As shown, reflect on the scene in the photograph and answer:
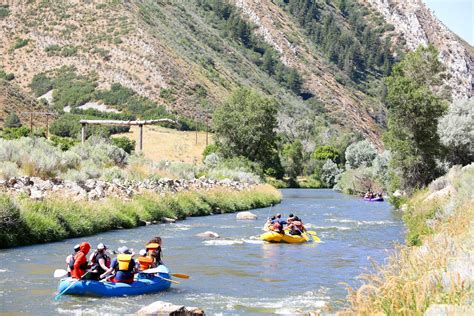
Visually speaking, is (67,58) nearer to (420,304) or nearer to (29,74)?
(29,74)

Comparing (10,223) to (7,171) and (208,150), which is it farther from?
(208,150)

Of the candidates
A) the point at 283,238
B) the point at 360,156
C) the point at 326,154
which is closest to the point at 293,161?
the point at 326,154

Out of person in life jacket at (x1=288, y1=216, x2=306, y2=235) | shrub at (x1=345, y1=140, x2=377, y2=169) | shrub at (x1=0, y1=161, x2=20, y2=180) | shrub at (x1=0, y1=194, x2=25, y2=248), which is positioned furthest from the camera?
shrub at (x1=345, y1=140, x2=377, y2=169)

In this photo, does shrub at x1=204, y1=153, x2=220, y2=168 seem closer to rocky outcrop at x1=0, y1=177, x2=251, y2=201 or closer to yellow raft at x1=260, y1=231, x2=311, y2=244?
rocky outcrop at x1=0, y1=177, x2=251, y2=201

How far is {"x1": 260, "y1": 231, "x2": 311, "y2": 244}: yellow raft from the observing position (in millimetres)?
29922

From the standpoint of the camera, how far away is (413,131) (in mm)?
47344

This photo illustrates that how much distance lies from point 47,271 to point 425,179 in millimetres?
33110

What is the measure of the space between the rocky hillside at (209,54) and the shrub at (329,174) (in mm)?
20145

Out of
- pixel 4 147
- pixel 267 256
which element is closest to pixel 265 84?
pixel 4 147

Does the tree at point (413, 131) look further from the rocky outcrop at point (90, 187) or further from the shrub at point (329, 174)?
the shrub at point (329, 174)

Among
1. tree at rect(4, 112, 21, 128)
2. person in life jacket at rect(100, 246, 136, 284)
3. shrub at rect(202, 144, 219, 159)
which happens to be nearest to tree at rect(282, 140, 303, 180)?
shrub at rect(202, 144, 219, 159)

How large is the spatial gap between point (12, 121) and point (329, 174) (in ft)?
144

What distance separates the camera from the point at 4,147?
39312 mm

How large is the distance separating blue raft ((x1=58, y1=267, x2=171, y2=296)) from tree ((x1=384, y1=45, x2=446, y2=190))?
31.3 metres
